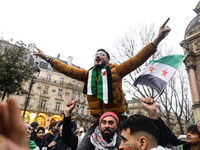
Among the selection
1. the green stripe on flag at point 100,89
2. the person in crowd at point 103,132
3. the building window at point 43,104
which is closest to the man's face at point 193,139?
the person in crowd at point 103,132

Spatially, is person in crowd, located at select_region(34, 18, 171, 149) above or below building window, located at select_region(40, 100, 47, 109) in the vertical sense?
below

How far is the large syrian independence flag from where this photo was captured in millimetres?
3900

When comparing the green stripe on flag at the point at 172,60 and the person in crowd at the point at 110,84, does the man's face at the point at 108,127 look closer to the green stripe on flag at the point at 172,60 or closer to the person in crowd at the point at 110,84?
the person in crowd at the point at 110,84

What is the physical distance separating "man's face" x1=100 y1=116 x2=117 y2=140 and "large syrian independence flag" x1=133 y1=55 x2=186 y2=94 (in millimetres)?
1610

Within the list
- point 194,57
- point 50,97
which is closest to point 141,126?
point 194,57

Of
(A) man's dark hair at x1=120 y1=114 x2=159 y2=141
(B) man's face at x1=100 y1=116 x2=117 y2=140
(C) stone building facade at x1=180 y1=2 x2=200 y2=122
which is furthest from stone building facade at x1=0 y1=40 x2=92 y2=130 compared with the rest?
(A) man's dark hair at x1=120 y1=114 x2=159 y2=141

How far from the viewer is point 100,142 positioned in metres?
2.56

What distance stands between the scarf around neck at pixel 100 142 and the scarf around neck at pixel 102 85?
0.54 metres

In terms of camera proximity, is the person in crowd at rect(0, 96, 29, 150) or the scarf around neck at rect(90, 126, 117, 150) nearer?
the person in crowd at rect(0, 96, 29, 150)

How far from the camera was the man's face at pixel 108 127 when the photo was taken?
2703mm

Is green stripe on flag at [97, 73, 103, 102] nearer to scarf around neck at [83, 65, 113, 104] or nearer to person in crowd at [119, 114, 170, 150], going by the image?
scarf around neck at [83, 65, 113, 104]

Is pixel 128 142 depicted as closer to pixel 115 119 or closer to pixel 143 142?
pixel 143 142

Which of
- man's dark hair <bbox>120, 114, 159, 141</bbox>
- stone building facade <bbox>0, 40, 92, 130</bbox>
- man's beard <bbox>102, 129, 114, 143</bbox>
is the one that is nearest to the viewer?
man's dark hair <bbox>120, 114, 159, 141</bbox>

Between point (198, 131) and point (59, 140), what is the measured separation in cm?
357
